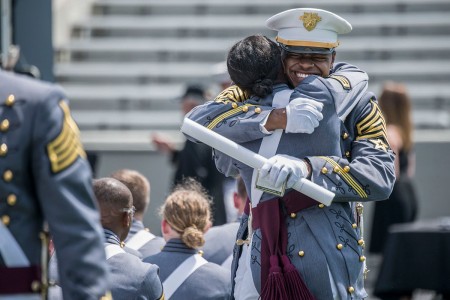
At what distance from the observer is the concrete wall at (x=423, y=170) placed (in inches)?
436

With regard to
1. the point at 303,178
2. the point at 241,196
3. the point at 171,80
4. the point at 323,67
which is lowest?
the point at 171,80

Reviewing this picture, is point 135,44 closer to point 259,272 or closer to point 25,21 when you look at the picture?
point 25,21

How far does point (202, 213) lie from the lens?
17.8 feet

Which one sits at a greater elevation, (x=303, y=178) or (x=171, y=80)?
(x=303, y=178)

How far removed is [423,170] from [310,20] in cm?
686

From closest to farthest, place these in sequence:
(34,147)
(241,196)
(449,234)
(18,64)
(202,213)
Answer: (34,147)
(202,213)
(241,196)
(449,234)
(18,64)

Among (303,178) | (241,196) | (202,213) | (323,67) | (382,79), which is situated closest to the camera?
(303,178)

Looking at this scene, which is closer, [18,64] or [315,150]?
[315,150]

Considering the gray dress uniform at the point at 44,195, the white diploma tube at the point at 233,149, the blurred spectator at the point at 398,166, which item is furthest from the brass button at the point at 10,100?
the blurred spectator at the point at 398,166

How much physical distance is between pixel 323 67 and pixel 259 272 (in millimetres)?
774

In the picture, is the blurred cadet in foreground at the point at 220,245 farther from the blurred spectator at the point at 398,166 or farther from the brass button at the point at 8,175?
the blurred spectator at the point at 398,166

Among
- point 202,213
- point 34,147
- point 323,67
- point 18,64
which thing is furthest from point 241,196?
point 34,147

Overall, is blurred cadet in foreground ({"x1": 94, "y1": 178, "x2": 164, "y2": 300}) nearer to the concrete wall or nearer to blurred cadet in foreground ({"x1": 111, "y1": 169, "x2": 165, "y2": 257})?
blurred cadet in foreground ({"x1": 111, "y1": 169, "x2": 165, "y2": 257})

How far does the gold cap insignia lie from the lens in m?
4.46
